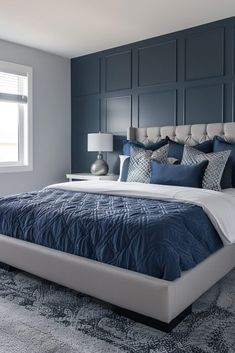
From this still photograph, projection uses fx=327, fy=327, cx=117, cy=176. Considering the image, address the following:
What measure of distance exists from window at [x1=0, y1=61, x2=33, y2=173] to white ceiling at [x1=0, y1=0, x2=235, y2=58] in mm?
460

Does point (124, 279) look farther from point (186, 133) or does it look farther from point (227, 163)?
point (186, 133)

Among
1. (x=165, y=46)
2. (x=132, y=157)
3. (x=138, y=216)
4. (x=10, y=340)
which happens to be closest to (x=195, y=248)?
(x=138, y=216)

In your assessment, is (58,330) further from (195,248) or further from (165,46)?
(165,46)

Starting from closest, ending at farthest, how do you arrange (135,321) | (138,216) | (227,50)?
(135,321) < (138,216) < (227,50)

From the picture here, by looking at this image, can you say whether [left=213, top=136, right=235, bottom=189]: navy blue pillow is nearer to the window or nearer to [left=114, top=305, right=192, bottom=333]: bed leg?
[left=114, top=305, right=192, bottom=333]: bed leg

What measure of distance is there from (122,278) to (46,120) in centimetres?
353

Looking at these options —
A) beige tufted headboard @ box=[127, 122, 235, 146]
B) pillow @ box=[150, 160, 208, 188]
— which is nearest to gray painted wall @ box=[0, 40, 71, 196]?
beige tufted headboard @ box=[127, 122, 235, 146]

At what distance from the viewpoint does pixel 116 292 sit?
6.44 ft

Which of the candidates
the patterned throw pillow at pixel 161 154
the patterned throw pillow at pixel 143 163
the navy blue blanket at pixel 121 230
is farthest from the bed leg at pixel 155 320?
the patterned throw pillow at pixel 161 154

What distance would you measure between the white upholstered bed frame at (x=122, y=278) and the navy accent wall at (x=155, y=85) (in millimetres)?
2036

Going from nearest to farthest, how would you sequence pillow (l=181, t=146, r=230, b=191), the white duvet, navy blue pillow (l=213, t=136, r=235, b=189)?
1. the white duvet
2. pillow (l=181, t=146, r=230, b=191)
3. navy blue pillow (l=213, t=136, r=235, b=189)

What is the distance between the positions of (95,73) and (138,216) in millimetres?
3437

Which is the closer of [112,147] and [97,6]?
[97,6]

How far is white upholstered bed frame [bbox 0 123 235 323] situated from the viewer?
181 centimetres
